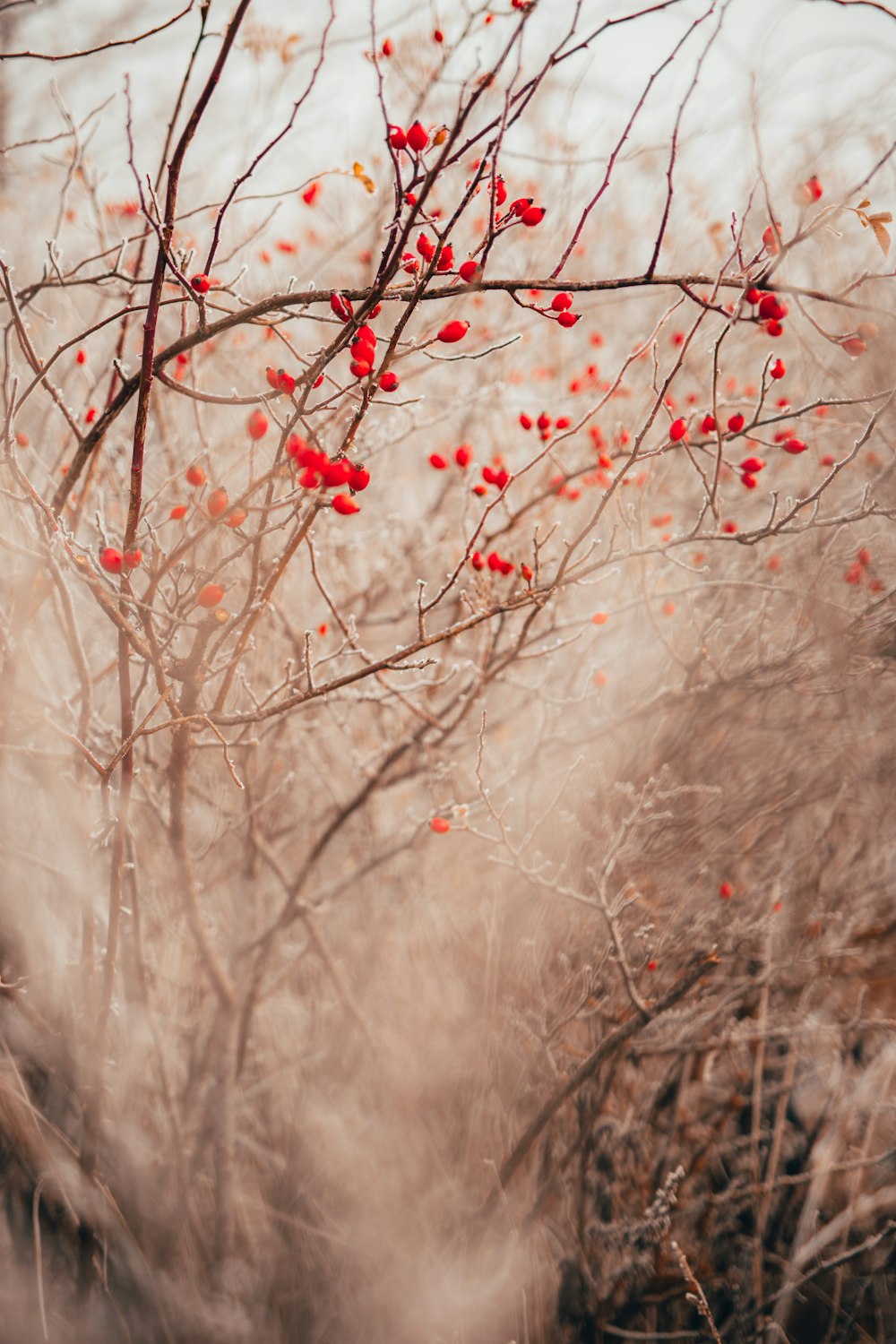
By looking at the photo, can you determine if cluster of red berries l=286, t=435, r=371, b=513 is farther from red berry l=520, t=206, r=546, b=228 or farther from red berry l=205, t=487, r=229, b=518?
red berry l=520, t=206, r=546, b=228

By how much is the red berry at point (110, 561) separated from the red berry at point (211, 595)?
13cm

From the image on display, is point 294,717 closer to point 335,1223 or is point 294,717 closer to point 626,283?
point 335,1223

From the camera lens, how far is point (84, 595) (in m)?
2.03

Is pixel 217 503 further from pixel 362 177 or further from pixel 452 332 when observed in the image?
pixel 362 177

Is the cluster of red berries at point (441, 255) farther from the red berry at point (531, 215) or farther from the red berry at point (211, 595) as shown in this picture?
the red berry at point (211, 595)

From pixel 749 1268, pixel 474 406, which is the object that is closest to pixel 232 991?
pixel 749 1268

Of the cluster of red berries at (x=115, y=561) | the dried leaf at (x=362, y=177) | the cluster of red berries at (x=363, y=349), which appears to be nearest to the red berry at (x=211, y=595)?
the cluster of red berries at (x=115, y=561)

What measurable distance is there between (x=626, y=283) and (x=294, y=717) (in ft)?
6.34

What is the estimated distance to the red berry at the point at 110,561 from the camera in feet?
3.82

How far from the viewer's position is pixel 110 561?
1174 millimetres

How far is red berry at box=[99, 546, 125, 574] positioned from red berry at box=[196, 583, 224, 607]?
13 cm

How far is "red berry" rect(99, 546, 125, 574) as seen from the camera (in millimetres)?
1163

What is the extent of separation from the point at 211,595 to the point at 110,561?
0.55 ft

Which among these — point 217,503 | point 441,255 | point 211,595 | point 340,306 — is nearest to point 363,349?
point 340,306
